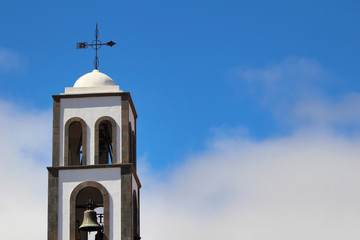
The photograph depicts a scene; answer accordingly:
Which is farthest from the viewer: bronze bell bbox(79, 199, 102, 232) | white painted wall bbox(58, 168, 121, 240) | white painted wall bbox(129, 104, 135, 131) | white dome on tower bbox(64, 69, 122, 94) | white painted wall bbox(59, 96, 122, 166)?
white painted wall bbox(129, 104, 135, 131)

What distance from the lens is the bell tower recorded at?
52.7 meters

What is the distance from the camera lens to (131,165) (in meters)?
53.5

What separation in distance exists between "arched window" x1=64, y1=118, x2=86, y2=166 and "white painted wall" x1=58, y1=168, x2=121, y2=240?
577 mm

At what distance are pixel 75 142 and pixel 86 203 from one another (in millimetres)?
3443

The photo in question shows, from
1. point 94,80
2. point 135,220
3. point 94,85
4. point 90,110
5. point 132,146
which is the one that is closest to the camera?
point 90,110

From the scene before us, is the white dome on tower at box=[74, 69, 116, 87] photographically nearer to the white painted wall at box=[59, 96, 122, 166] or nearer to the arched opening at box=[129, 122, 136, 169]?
the white painted wall at box=[59, 96, 122, 166]

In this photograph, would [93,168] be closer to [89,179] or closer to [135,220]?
[89,179]

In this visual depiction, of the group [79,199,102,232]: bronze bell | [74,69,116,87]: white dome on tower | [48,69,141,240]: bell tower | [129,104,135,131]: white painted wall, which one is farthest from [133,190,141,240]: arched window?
[74,69,116,87]: white dome on tower

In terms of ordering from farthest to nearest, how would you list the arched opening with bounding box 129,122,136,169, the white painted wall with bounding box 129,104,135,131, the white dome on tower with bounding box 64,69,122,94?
the white painted wall with bounding box 129,104,135,131
the arched opening with bounding box 129,122,136,169
the white dome on tower with bounding box 64,69,122,94

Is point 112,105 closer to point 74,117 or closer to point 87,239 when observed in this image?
point 74,117

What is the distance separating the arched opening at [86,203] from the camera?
52719 millimetres

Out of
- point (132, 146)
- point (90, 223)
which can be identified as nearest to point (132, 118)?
point (132, 146)

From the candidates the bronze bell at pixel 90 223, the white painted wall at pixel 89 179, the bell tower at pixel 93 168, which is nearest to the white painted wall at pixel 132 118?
the bell tower at pixel 93 168

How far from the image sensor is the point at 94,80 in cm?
5550
